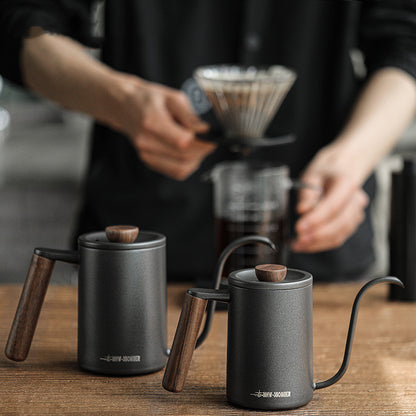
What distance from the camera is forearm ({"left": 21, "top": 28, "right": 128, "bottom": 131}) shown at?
4.93 feet

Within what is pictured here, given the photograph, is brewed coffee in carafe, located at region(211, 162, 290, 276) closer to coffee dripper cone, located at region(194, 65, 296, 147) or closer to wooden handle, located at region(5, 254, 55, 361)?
Answer: coffee dripper cone, located at region(194, 65, 296, 147)

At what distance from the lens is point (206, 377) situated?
0.93m

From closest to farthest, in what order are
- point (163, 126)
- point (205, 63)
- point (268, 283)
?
point (268, 283), point (163, 126), point (205, 63)

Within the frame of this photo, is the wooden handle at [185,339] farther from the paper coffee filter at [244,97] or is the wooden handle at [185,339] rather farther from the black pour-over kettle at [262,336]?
the paper coffee filter at [244,97]

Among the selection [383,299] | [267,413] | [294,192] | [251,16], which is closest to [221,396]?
[267,413]

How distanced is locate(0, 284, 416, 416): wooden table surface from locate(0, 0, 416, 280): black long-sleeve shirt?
51cm

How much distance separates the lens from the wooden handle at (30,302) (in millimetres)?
912

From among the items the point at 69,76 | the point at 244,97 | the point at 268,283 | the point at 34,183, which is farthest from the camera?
the point at 34,183

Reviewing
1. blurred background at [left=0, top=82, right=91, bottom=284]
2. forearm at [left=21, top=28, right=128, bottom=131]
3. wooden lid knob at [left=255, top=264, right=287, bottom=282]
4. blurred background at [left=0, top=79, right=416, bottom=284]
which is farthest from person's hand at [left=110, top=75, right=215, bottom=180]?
blurred background at [left=0, top=82, right=91, bottom=284]

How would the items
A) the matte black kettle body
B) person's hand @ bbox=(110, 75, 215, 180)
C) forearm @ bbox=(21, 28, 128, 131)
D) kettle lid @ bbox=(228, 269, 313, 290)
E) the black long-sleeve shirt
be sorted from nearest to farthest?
kettle lid @ bbox=(228, 269, 313, 290) < the matte black kettle body < person's hand @ bbox=(110, 75, 215, 180) < forearm @ bbox=(21, 28, 128, 131) < the black long-sleeve shirt

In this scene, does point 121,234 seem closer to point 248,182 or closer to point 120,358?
point 120,358

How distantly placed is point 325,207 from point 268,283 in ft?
2.08

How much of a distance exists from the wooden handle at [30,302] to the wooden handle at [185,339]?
0.21 meters

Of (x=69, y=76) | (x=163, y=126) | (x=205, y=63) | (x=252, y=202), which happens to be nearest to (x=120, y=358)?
(x=252, y=202)
